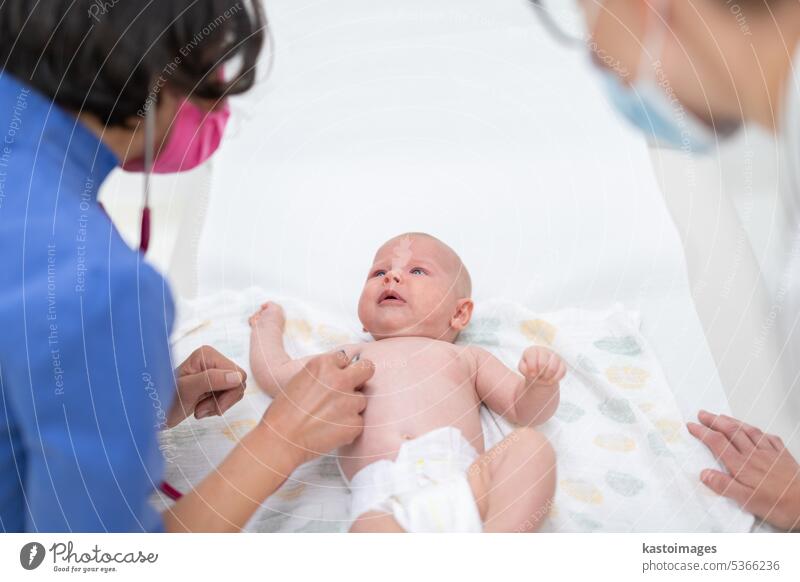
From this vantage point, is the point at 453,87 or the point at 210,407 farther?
the point at 453,87

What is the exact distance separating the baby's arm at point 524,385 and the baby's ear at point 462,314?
6 centimetres

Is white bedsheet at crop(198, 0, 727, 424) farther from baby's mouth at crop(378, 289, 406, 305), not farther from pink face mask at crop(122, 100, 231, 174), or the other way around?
pink face mask at crop(122, 100, 231, 174)

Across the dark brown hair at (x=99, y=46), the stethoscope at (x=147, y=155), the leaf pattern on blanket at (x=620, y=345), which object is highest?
the dark brown hair at (x=99, y=46)

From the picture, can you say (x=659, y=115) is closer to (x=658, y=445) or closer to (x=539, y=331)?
(x=539, y=331)

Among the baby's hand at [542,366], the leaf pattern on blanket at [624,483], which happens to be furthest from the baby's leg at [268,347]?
the leaf pattern on blanket at [624,483]

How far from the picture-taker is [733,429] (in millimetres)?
1023

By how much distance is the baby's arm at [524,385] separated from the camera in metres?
1.00

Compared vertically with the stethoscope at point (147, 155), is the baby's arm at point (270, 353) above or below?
below

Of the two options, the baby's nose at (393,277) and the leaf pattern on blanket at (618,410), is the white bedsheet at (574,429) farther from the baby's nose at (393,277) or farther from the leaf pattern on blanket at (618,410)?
the baby's nose at (393,277)

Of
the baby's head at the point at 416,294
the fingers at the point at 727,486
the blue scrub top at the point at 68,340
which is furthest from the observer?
the baby's head at the point at 416,294
